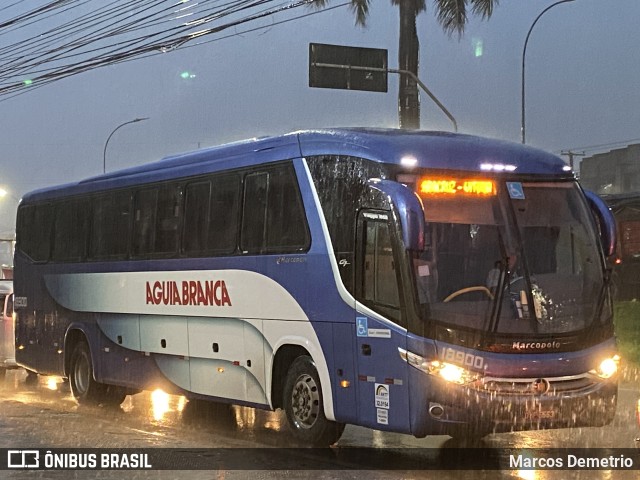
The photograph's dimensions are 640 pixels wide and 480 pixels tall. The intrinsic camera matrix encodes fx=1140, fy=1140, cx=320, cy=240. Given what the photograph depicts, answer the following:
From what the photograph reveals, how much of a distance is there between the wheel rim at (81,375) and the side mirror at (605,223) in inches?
348

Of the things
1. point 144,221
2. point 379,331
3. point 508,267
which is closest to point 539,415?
point 508,267

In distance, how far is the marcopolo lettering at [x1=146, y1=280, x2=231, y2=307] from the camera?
1413 centimetres

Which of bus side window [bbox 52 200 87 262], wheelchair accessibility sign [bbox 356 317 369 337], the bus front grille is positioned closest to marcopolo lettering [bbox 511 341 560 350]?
the bus front grille

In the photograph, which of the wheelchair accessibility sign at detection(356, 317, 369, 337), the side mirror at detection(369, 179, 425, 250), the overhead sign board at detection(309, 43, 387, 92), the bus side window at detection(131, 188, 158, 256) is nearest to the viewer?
the side mirror at detection(369, 179, 425, 250)

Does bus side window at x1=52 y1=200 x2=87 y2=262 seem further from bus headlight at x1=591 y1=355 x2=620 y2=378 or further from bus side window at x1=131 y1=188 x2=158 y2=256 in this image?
bus headlight at x1=591 y1=355 x2=620 y2=378

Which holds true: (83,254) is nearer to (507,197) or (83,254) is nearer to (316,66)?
(507,197)

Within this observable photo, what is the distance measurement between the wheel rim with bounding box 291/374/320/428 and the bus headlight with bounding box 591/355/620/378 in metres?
2.97

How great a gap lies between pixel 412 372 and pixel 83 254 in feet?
28.3

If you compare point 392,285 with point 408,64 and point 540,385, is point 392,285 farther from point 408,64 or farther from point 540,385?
point 408,64

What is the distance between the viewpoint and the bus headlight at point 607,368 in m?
11.4

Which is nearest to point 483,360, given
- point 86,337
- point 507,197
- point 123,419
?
point 507,197

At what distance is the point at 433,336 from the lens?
35.7 feet

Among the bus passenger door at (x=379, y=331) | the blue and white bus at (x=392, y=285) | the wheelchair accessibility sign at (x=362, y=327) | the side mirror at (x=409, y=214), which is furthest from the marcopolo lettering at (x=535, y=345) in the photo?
the wheelchair accessibility sign at (x=362, y=327)

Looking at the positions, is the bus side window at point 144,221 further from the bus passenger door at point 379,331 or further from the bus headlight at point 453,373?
the bus headlight at point 453,373
